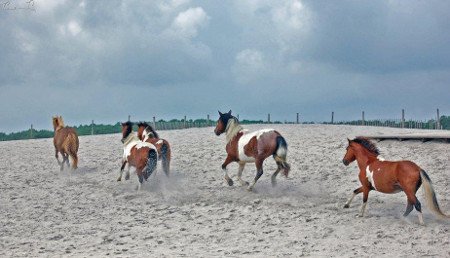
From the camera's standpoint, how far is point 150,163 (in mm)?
18656

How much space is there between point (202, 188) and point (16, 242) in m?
5.61

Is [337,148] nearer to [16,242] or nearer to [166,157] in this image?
[166,157]

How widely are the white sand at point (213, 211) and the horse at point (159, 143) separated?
2.03 feet

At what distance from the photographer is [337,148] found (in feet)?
76.1

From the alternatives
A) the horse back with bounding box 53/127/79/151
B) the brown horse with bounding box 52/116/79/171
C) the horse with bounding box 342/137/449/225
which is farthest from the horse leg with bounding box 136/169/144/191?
the horse with bounding box 342/137/449/225

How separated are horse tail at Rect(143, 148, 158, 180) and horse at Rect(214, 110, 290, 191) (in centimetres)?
177

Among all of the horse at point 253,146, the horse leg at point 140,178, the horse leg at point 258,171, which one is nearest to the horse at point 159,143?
the horse leg at point 140,178

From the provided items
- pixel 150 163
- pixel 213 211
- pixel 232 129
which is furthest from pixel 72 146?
pixel 213 211

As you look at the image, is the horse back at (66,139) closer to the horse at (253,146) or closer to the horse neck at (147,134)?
the horse neck at (147,134)

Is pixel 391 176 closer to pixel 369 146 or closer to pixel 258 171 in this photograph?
pixel 369 146

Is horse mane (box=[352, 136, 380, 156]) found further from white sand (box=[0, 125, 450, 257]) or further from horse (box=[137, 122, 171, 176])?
horse (box=[137, 122, 171, 176])

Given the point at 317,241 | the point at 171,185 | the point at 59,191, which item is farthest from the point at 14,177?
the point at 317,241

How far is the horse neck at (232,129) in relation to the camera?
18.2 meters

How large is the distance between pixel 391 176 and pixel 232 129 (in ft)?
18.5
